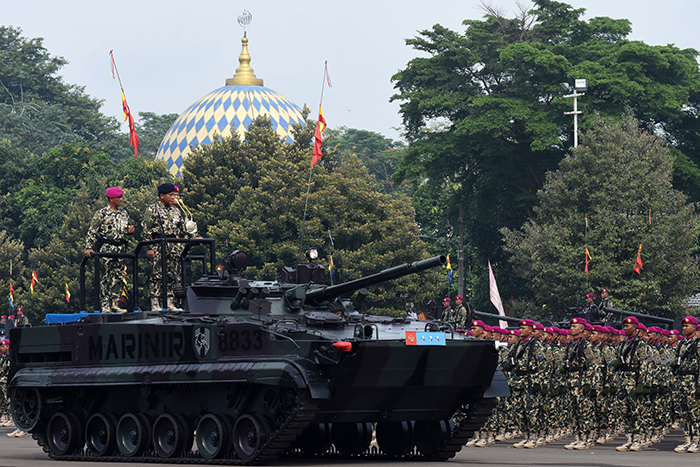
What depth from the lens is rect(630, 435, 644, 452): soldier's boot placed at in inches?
733

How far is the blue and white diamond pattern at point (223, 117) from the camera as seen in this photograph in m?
70.2

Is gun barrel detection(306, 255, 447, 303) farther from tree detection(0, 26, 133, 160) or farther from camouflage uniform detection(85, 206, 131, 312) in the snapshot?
tree detection(0, 26, 133, 160)

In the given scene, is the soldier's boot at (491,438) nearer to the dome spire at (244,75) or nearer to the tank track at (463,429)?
the tank track at (463,429)

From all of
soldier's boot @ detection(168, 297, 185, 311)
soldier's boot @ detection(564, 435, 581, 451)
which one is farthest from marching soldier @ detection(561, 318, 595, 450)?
soldier's boot @ detection(168, 297, 185, 311)

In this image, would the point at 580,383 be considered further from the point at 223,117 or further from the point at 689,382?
the point at 223,117

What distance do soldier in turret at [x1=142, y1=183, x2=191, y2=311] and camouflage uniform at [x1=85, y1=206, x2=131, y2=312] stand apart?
42 centimetres

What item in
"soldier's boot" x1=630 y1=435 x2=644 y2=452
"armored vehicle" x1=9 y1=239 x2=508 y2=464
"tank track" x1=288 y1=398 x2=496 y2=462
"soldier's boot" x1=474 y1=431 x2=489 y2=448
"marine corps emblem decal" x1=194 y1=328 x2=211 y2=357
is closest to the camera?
"armored vehicle" x1=9 y1=239 x2=508 y2=464

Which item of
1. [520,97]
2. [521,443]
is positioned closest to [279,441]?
[521,443]

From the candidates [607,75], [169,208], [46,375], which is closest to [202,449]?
Result: [46,375]

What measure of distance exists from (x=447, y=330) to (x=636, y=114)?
3179 cm

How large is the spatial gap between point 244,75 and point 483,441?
57.6 m

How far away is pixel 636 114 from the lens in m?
Answer: 46.1

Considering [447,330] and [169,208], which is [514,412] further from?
[169,208]

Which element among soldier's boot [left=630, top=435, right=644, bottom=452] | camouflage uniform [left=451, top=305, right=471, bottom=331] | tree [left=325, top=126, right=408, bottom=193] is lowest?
→ soldier's boot [left=630, top=435, right=644, bottom=452]
